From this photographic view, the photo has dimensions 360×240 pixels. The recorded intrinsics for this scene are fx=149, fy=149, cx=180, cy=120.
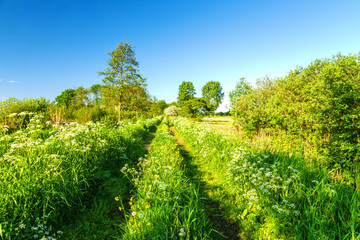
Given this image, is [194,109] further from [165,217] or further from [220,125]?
[165,217]

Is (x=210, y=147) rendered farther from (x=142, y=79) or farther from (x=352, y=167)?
(x=142, y=79)

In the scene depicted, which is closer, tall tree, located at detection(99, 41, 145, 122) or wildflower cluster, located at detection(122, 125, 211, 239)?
wildflower cluster, located at detection(122, 125, 211, 239)

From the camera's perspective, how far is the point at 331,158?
544 centimetres

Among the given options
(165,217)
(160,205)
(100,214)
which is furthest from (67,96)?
(165,217)

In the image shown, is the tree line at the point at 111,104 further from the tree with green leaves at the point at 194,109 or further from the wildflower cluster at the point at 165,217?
the wildflower cluster at the point at 165,217

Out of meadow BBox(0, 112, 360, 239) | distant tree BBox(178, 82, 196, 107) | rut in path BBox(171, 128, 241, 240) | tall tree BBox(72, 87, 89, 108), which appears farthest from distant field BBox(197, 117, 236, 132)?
tall tree BBox(72, 87, 89, 108)

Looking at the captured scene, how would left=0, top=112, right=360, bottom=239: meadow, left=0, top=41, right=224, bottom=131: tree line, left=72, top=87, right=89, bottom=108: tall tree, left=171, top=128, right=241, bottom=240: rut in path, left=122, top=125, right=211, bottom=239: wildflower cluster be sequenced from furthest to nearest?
left=72, top=87, right=89, bottom=108: tall tree → left=0, top=41, right=224, bottom=131: tree line → left=171, top=128, right=241, bottom=240: rut in path → left=0, top=112, right=360, bottom=239: meadow → left=122, top=125, right=211, bottom=239: wildflower cluster

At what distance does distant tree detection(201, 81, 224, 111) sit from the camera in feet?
195

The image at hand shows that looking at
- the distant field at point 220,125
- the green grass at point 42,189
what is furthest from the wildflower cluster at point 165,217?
the distant field at point 220,125

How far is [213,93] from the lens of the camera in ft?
194

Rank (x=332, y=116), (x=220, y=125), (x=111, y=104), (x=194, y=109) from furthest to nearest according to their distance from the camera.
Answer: (x=194, y=109) < (x=111, y=104) < (x=220, y=125) < (x=332, y=116)

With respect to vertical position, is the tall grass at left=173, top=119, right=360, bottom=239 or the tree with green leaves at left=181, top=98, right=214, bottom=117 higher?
the tree with green leaves at left=181, top=98, right=214, bottom=117

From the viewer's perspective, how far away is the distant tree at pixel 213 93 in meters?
59.6

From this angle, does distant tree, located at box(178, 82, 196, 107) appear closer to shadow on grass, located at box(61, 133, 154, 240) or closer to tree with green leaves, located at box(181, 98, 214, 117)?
tree with green leaves, located at box(181, 98, 214, 117)
